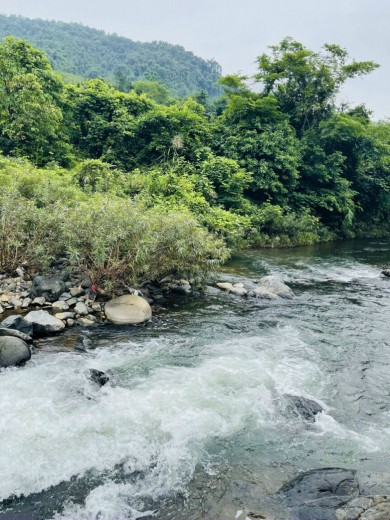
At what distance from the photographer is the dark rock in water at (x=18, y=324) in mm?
9336

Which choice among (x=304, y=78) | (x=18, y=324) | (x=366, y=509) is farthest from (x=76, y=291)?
(x=304, y=78)

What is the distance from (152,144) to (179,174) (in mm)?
4564

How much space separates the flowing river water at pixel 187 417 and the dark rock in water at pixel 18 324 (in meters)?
0.54

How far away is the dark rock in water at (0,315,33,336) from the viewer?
368 inches

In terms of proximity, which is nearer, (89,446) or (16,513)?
(16,513)

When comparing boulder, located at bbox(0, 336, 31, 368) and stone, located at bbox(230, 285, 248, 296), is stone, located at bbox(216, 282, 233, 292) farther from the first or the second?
boulder, located at bbox(0, 336, 31, 368)

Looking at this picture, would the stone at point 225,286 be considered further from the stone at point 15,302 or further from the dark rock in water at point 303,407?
the dark rock in water at point 303,407

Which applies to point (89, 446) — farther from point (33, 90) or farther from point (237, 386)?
point (33, 90)

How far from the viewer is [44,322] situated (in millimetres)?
9797

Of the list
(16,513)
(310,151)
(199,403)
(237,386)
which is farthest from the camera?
(310,151)

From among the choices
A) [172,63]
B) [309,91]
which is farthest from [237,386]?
[172,63]

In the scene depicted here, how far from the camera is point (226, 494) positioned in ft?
17.4

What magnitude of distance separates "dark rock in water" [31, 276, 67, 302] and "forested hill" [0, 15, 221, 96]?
96.0 m

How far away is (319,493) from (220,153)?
24722 mm
